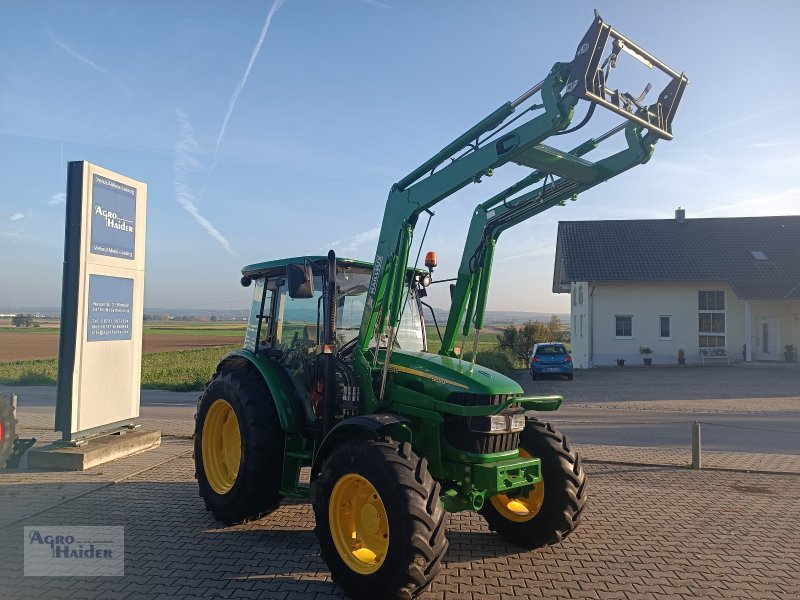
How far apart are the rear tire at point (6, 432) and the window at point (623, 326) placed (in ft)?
87.0

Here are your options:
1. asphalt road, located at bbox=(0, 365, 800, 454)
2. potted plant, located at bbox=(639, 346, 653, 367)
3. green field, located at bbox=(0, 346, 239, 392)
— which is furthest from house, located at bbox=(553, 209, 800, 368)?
green field, located at bbox=(0, 346, 239, 392)

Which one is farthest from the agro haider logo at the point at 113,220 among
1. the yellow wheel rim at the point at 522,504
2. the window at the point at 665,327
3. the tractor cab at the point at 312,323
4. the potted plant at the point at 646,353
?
the window at the point at 665,327

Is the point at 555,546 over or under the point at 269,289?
under

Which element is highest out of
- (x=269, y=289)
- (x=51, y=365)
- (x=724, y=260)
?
(x=724, y=260)

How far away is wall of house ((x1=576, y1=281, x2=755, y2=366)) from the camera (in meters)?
29.7

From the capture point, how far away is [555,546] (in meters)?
5.62

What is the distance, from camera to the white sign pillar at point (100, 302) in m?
8.50

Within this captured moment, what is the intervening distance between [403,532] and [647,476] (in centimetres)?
549

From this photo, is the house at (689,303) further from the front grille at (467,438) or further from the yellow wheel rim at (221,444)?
the front grille at (467,438)

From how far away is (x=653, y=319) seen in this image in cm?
2997

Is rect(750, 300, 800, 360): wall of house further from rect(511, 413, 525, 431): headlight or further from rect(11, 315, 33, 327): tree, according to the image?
rect(11, 315, 33, 327): tree

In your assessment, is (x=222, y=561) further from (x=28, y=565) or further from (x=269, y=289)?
(x=269, y=289)

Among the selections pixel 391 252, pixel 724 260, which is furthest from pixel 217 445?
pixel 724 260

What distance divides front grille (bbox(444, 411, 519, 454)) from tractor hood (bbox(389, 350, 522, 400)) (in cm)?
23
